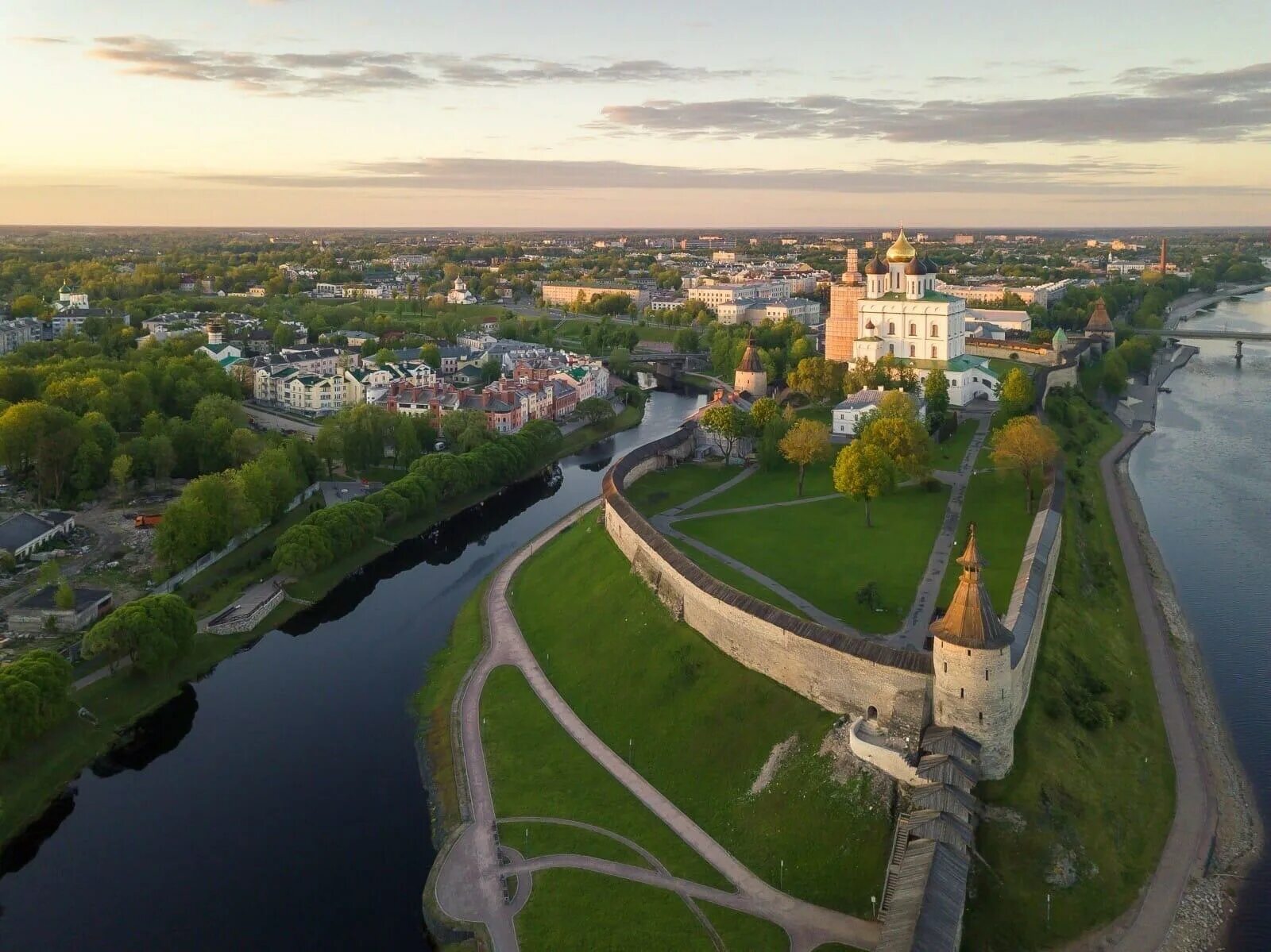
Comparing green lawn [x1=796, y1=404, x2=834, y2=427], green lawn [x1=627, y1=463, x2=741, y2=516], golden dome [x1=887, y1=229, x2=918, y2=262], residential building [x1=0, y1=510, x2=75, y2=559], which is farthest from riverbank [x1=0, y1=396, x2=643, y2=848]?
golden dome [x1=887, y1=229, x2=918, y2=262]

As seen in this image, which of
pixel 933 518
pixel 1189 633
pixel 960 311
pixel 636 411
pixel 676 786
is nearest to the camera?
pixel 676 786

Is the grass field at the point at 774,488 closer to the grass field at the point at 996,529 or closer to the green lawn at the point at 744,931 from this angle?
the grass field at the point at 996,529

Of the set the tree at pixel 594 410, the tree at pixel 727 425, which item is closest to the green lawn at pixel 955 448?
the tree at pixel 727 425

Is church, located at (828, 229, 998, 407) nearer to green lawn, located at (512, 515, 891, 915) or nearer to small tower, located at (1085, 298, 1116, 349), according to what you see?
small tower, located at (1085, 298, 1116, 349)

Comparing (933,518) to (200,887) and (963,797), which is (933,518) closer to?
(963,797)

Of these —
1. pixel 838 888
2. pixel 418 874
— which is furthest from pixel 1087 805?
pixel 418 874

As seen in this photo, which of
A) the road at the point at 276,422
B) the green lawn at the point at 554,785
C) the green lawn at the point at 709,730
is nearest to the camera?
the green lawn at the point at 709,730

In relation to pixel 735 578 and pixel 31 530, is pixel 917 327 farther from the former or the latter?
pixel 31 530
